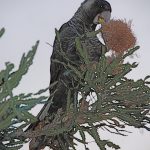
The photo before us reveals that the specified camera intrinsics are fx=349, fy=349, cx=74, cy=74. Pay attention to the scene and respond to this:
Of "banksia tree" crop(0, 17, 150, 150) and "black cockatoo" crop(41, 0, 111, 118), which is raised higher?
"black cockatoo" crop(41, 0, 111, 118)

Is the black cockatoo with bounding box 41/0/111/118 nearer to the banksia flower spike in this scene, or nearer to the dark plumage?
the dark plumage

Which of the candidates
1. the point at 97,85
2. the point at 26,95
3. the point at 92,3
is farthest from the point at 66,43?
the point at 26,95

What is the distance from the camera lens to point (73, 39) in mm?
5051

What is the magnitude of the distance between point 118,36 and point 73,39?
234 cm

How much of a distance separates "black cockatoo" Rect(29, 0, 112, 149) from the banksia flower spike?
3.84 ft

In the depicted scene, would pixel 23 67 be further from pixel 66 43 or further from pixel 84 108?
pixel 66 43

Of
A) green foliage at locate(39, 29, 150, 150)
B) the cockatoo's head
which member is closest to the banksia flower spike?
green foliage at locate(39, 29, 150, 150)

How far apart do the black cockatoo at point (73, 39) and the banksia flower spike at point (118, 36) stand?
1.17 metres

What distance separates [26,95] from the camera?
173 centimetres

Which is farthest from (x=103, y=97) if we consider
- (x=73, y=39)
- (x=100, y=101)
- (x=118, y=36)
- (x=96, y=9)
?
(x=96, y=9)

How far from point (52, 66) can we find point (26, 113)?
3.56m

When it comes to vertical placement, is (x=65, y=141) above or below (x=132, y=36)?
below

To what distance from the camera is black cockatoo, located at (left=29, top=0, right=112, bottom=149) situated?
4.38 metres

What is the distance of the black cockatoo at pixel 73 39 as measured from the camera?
172 inches
